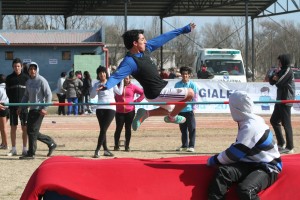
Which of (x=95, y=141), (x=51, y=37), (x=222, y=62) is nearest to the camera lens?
(x=95, y=141)

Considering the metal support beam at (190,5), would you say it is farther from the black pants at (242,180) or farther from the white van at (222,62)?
the black pants at (242,180)

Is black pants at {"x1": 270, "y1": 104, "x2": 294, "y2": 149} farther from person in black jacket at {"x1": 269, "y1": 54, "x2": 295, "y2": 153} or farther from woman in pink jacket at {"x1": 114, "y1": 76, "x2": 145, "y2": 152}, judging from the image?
woman in pink jacket at {"x1": 114, "y1": 76, "x2": 145, "y2": 152}

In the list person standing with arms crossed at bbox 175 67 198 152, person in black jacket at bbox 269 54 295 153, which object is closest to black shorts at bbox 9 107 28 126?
person standing with arms crossed at bbox 175 67 198 152

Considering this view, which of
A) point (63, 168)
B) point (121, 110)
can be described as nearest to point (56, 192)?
point (63, 168)

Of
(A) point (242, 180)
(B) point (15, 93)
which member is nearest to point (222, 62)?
(B) point (15, 93)

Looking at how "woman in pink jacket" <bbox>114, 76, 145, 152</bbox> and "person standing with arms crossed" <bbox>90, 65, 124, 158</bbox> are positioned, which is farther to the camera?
"woman in pink jacket" <bbox>114, 76, 145, 152</bbox>

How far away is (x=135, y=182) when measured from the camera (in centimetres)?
646

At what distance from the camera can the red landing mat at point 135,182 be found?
6.31 metres

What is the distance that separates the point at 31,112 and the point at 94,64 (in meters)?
21.2

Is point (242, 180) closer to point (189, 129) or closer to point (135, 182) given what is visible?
point (135, 182)

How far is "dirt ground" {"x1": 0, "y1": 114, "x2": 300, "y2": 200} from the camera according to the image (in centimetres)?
1105

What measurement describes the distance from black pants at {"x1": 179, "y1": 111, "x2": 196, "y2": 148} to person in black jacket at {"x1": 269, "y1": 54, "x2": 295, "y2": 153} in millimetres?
1662

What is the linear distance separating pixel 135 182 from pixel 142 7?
123 feet

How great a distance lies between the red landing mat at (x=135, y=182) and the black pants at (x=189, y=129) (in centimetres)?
714
